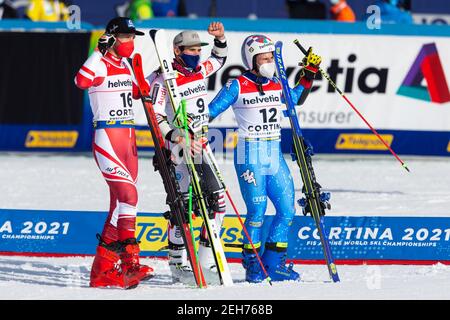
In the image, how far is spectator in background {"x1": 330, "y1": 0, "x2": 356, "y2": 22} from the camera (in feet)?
63.1

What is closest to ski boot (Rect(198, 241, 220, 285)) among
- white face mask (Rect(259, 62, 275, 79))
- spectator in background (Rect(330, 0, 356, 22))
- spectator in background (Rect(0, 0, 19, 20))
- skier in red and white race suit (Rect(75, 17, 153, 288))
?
skier in red and white race suit (Rect(75, 17, 153, 288))

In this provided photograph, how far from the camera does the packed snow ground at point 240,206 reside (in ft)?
29.6

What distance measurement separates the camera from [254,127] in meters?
9.77

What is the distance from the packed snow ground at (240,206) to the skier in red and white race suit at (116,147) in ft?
0.70

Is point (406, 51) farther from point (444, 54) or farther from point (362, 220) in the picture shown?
point (362, 220)

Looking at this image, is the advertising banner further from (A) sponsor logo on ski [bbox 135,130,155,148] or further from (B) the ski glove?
(A) sponsor logo on ski [bbox 135,130,155,148]

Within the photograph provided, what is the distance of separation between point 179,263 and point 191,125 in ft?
3.72

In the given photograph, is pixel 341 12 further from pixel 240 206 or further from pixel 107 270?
pixel 107 270

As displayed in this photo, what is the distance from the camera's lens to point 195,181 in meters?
9.32

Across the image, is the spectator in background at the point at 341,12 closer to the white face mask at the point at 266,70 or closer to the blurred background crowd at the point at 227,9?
the blurred background crowd at the point at 227,9

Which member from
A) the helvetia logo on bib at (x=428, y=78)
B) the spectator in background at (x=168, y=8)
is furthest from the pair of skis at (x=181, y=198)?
the spectator in background at (x=168, y=8)

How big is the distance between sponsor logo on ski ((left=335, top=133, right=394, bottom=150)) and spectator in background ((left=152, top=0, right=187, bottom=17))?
4.30 m
